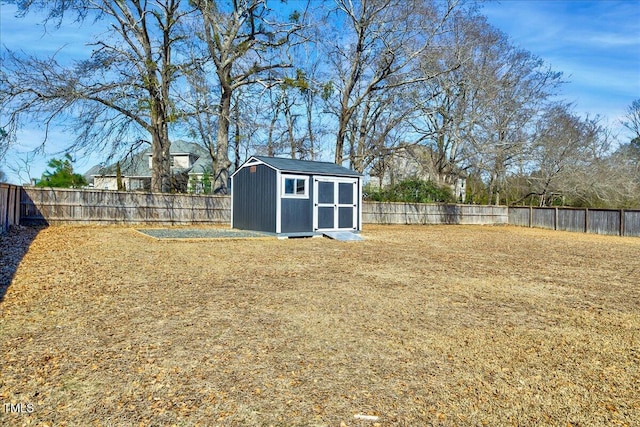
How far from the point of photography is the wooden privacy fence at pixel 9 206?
33.7ft

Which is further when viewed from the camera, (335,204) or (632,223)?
(632,223)

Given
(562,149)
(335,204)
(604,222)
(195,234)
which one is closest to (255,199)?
(195,234)

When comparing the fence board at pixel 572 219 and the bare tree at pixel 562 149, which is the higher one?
the bare tree at pixel 562 149

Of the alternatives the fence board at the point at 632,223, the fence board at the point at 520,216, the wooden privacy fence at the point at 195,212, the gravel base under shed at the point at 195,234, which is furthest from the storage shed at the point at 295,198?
the fence board at the point at 520,216

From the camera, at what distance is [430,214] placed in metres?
23.2

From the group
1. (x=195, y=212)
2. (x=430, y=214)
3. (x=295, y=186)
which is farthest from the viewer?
(x=430, y=214)

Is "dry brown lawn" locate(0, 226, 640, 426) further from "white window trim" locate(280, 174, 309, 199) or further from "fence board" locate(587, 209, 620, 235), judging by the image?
"fence board" locate(587, 209, 620, 235)

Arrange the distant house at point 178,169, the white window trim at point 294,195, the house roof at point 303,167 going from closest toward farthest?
the white window trim at point 294,195
the house roof at point 303,167
the distant house at point 178,169

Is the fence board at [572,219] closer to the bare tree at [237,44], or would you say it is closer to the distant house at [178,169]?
the bare tree at [237,44]

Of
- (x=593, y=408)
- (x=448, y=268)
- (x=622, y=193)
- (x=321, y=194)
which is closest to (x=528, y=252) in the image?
(x=448, y=268)

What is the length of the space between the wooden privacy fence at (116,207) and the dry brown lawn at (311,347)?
771 centimetres

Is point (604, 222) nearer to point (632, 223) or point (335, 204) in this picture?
point (632, 223)

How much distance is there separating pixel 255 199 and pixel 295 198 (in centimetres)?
155

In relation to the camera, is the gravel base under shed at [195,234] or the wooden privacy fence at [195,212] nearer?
the gravel base under shed at [195,234]
